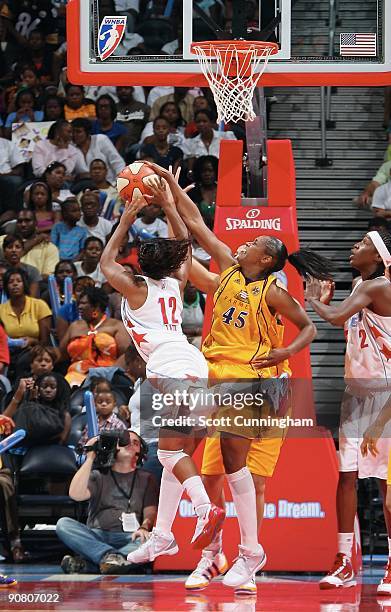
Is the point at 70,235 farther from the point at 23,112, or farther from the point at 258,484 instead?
the point at 258,484

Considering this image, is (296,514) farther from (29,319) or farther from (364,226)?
(364,226)

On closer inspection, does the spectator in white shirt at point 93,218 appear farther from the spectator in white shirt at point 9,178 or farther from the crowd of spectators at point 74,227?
the spectator in white shirt at point 9,178

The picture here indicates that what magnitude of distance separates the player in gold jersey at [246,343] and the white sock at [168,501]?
0.97 ft

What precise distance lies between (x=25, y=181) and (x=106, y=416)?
13.5ft

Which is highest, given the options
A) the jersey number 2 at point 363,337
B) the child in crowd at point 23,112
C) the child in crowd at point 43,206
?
the child in crowd at point 23,112

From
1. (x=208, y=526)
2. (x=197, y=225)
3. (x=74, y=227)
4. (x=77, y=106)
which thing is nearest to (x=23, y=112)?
(x=77, y=106)

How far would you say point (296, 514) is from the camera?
27.0ft

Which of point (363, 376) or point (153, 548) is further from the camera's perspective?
point (363, 376)

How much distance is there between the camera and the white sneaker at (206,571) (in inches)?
273

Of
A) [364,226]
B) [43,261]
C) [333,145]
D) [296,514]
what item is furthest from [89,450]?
[333,145]

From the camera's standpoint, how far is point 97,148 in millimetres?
12297

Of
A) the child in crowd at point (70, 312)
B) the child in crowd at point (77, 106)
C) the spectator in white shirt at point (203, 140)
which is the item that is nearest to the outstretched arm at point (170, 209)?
the child in crowd at point (70, 312)

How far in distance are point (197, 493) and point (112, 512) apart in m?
2.02

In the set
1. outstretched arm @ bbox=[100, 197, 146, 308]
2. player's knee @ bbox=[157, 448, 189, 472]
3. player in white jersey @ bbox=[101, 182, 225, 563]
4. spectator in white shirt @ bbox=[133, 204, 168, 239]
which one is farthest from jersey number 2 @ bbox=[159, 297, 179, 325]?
spectator in white shirt @ bbox=[133, 204, 168, 239]
